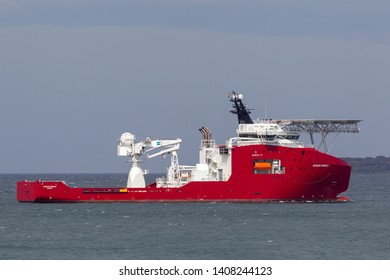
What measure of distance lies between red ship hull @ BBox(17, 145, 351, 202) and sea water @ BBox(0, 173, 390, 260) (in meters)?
0.69

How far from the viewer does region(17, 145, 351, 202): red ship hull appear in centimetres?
7544

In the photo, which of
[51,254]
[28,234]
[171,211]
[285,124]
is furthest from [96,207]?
[51,254]

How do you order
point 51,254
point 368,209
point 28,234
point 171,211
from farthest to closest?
point 368,209 < point 171,211 < point 28,234 < point 51,254

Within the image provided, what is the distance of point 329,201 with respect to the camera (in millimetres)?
79375

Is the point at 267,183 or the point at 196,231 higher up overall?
the point at 267,183

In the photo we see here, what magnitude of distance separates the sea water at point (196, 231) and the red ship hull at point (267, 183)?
69 centimetres

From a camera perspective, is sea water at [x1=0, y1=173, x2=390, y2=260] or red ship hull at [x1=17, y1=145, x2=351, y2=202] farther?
red ship hull at [x1=17, y1=145, x2=351, y2=202]

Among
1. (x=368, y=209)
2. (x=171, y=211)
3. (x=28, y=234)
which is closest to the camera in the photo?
(x=28, y=234)

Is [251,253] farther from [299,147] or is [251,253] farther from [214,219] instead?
[299,147]

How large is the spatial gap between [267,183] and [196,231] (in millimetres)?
18385

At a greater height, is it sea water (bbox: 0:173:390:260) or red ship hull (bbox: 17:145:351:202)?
red ship hull (bbox: 17:145:351:202)

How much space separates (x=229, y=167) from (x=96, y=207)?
9679mm

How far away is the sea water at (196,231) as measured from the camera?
4909cm

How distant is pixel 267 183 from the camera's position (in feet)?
249
